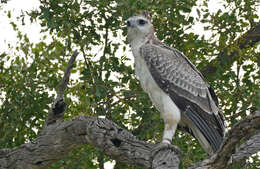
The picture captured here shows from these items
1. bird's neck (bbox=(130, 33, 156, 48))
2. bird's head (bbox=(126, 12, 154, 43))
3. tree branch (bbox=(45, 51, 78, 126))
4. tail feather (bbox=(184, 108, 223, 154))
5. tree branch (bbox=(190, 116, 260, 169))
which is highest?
bird's head (bbox=(126, 12, 154, 43))

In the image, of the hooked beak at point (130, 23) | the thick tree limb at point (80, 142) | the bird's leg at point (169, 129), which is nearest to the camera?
the thick tree limb at point (80, 142)

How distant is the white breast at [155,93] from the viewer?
20.7 ft

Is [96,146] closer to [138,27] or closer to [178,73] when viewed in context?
[178,73]

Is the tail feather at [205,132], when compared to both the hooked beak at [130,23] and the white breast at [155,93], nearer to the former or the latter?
the white breast at [155,93]

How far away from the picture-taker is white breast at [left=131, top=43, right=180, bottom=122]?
6.30m

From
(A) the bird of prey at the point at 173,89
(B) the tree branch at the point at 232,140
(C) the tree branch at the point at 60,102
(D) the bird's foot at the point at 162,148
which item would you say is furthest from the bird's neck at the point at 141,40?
(B) the tree branch at the point at 232,140

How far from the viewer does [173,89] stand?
657cm

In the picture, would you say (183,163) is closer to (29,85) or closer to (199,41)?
(199,41)

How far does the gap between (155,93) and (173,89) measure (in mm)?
235

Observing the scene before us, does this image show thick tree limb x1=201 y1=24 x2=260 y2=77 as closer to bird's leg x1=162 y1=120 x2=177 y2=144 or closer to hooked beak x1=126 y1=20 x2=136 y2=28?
hooked beak x1=126 y1=20 x2=136 y2=28

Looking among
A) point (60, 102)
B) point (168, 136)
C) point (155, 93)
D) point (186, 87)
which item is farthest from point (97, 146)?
point (186, 87)

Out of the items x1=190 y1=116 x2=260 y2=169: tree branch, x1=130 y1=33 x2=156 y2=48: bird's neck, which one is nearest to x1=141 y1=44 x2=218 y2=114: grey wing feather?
x1=130 y1=33 x2=156 y2=48: bird's neck

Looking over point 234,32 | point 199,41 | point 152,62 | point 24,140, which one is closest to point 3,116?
point 24,140

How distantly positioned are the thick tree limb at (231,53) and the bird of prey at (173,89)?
88cm
